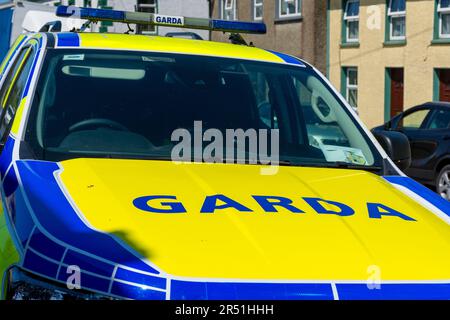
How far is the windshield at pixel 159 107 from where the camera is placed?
13.7 feet

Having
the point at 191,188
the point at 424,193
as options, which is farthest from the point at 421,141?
the point at 191,188

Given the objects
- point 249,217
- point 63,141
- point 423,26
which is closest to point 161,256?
point 249,217

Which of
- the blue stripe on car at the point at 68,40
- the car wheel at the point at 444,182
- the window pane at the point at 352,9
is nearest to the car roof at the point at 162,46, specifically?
the blue stripe on car at the point at 68,40

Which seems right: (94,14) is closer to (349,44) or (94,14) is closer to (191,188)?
(191,188)

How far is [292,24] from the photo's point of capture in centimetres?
3117

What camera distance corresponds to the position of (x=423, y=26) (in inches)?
957

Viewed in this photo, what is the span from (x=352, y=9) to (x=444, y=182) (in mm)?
15361

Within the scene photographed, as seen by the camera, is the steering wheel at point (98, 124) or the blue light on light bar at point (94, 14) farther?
the blue light on light bar at point (94, 14)

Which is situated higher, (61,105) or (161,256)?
(61,105)

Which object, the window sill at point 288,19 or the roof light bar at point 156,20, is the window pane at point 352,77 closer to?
the window sill at point 288,19

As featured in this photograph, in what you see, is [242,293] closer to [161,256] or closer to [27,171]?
[161,256]

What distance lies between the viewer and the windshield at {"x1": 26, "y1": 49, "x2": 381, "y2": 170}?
417 centimetres

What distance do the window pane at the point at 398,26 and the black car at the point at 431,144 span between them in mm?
11273
